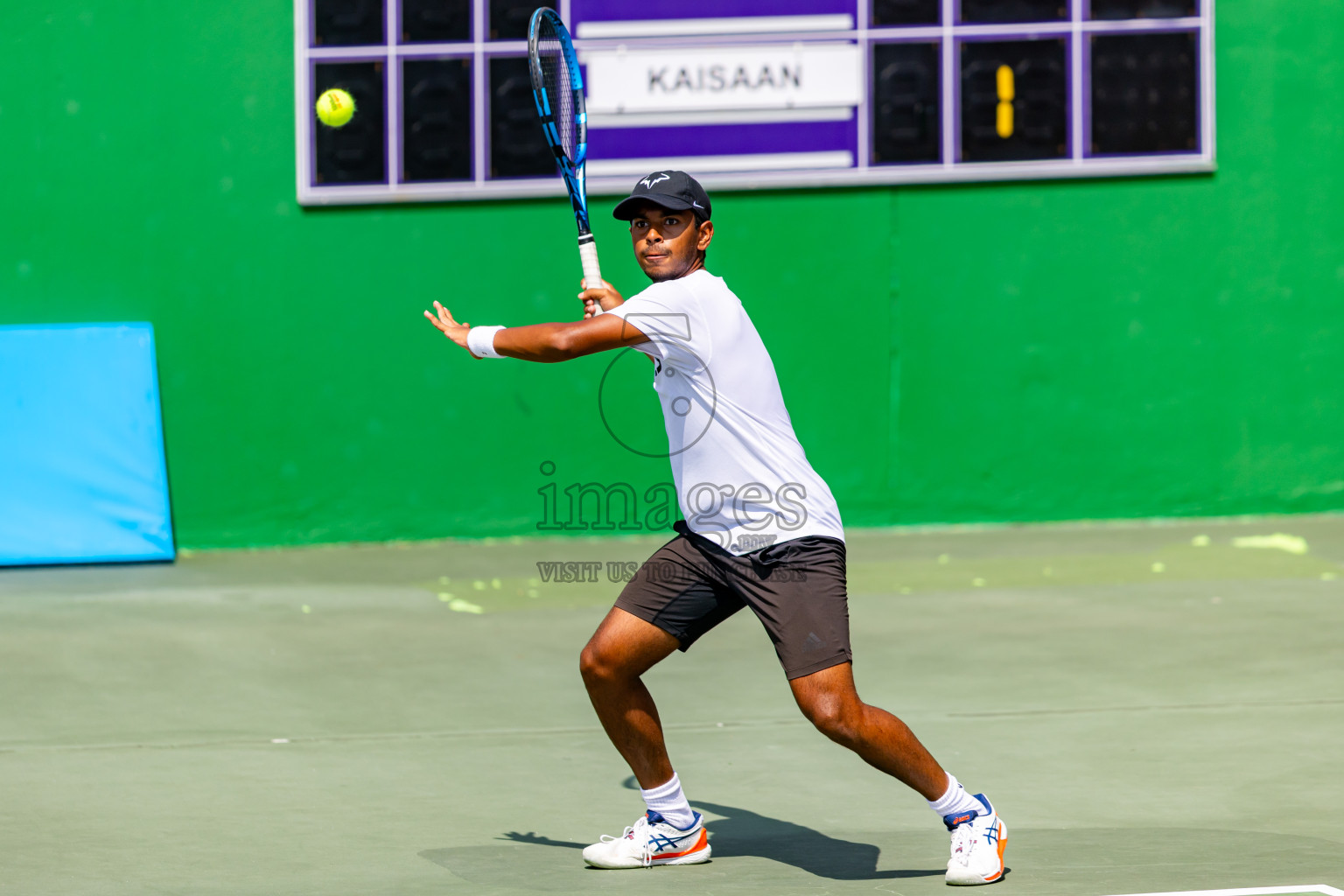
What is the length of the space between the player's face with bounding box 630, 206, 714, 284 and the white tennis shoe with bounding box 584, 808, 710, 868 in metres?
1.55

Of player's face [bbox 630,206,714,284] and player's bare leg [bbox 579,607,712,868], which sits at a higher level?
player's face [bbox 630,206,714,284]

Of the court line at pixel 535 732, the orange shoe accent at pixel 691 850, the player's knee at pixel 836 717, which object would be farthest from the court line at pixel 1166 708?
the player's knee at pixel 836 717

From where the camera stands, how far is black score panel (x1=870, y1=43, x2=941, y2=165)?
34.2ft

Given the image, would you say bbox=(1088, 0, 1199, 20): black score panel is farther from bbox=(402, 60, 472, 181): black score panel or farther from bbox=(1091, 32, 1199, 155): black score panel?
bbox=(402, 60, 472, 181): black score panel

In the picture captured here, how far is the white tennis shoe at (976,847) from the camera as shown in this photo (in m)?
4.49

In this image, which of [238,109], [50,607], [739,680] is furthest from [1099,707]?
[238,109]

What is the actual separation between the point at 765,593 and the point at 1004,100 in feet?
21.9

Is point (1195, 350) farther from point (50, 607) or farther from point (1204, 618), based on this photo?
point (50, 607)

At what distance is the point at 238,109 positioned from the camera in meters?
10.3

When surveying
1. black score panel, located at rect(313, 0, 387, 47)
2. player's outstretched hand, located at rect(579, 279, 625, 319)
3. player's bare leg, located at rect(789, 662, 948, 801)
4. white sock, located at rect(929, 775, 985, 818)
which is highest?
black score panel, located at rect(313, 0, 387, 47)

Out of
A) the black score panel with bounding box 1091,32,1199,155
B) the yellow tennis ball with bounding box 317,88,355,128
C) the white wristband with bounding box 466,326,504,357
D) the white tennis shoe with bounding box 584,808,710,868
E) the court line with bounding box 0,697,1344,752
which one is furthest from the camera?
the black score panel with bounding box 1091,32,1199,155

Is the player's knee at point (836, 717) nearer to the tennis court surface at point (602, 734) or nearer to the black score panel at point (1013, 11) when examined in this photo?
the tennis court surface at point (602, 734)

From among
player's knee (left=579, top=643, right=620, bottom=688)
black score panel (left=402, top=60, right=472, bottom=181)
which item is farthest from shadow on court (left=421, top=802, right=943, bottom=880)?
black score panel (left=402, top=60, right=472, bottom=181)

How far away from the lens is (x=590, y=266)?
5.13 m
